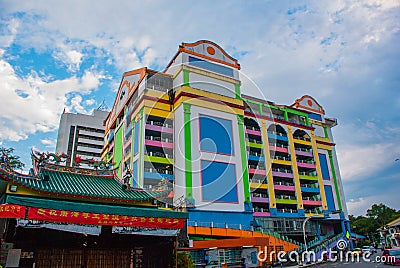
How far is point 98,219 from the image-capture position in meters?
14.8

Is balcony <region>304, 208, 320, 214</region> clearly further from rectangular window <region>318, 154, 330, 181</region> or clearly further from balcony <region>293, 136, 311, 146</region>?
balcony <region>293, 136, 311, 146</region>

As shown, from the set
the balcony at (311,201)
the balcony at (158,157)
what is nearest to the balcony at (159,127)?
the balcony at (158,157)

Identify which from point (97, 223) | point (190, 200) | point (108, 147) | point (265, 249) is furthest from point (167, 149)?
point (97, 223)

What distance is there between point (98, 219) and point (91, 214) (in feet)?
1.32

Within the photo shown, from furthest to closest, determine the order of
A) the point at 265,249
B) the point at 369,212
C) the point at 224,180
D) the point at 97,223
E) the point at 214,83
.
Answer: the point at 369,212, the point at 214,83, the point at 224,180, the point at 265,249, the point at 97,223

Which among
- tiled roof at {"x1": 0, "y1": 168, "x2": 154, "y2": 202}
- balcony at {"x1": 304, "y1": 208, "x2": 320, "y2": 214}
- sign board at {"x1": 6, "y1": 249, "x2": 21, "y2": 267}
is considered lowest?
sign board at {"x1": 6, "y1": 249, "x2": 21, "y2": 267}

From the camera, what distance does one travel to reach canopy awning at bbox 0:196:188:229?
13.4 metres

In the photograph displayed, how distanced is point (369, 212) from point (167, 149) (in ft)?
251

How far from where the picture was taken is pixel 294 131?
49.3m

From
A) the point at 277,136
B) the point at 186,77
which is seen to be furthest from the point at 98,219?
the point at 277,136

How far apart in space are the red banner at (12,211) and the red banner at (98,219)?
313 mm

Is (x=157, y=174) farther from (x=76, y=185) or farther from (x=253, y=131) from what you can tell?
(x=76, y=185)

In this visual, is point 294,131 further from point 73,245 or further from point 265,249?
point 73,245
